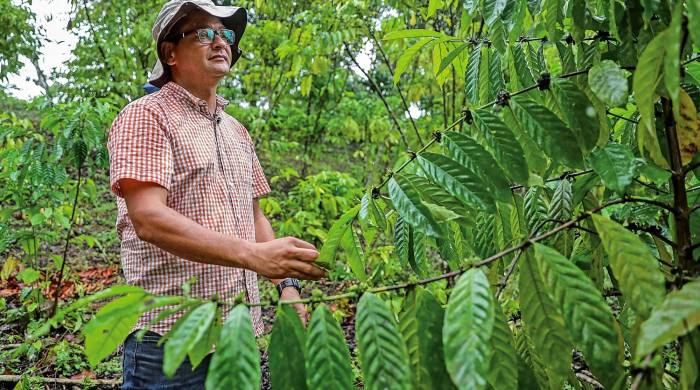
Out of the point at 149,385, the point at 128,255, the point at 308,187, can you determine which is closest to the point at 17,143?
the point at 308,187

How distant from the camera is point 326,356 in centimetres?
52

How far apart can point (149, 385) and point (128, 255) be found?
0.32 metres

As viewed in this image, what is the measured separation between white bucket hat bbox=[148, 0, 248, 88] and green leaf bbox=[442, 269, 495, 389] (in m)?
1.25

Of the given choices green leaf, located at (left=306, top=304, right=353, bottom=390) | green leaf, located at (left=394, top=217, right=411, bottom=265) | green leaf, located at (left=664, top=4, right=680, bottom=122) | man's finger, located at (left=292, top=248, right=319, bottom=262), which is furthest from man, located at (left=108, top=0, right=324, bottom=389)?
green leaf, located at (left=664, top=4, right=680, bottom=122)

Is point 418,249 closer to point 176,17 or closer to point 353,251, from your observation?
point 353,251

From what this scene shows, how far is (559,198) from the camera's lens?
83cm

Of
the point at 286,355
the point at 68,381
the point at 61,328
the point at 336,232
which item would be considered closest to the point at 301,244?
the point at 336,232

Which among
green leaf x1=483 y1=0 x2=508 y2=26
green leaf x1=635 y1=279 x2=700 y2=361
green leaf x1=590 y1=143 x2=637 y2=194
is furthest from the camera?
green leaf x1=483 y1=0 x2=508 y2=26

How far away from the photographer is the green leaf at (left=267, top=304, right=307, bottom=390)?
1.76ft

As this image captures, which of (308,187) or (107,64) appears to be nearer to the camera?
(308,187)

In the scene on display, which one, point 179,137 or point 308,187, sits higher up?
point 308,187

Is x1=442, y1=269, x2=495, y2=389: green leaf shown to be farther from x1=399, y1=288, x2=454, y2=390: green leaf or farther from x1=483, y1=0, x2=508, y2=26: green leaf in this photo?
x1=483, y1=0, x2=508, y2=26: green leaf

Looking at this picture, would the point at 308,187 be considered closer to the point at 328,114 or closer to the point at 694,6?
the point at 328,114

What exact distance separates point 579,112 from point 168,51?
1.21m
